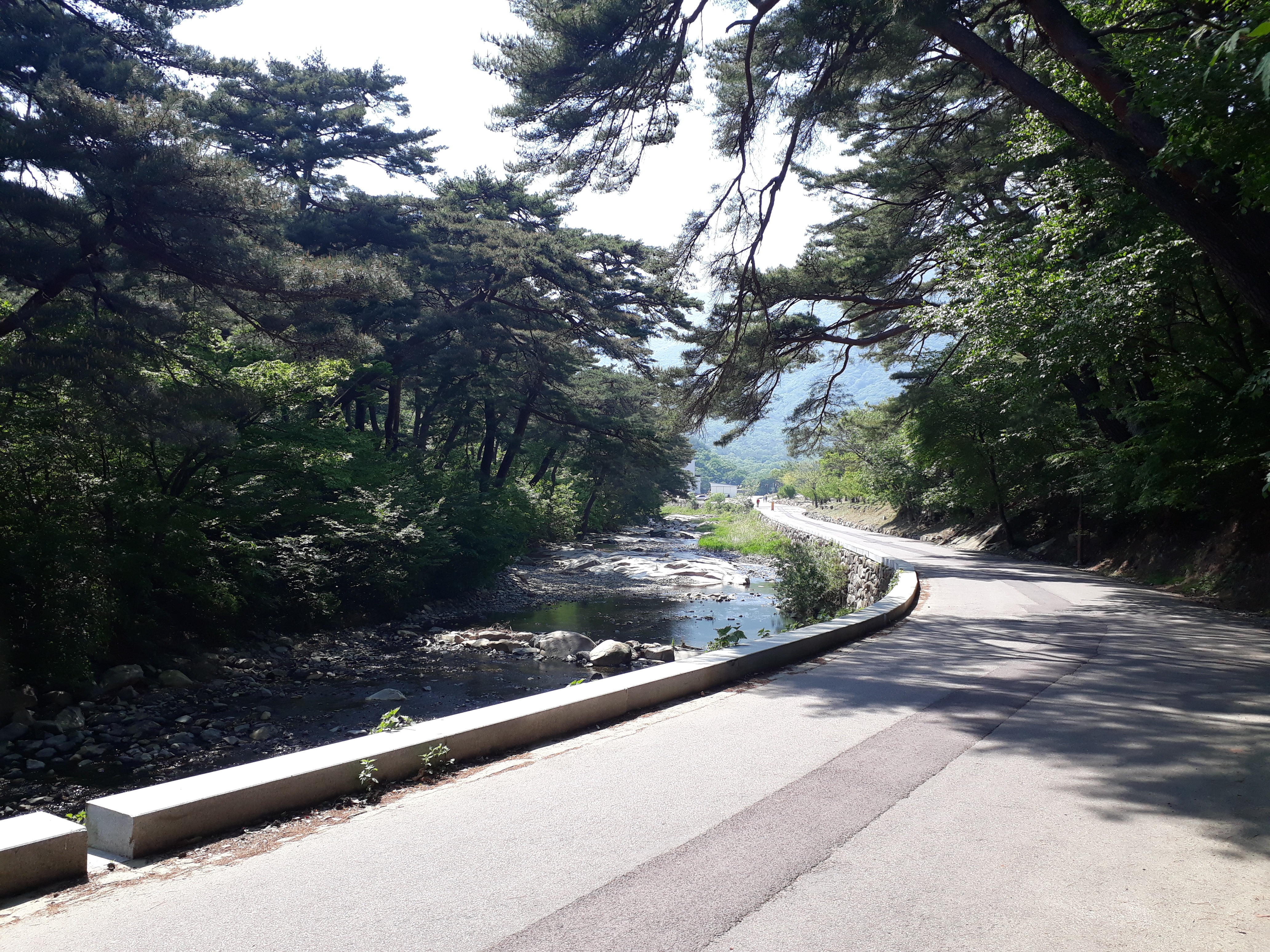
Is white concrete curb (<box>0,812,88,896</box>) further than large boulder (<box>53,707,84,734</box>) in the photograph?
No

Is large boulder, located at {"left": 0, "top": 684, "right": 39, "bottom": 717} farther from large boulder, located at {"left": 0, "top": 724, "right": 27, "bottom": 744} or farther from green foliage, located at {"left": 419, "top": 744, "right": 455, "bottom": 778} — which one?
green foliage, located at {"left": 419, "top": 744, "right": 455, "bottom": 778}

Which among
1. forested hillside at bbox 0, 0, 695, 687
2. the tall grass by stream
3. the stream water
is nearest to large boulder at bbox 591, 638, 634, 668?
the stream water

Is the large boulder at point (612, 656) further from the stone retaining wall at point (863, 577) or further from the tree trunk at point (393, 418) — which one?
the tree trunk at point (393, 418)

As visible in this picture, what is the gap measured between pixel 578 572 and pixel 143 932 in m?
29.4

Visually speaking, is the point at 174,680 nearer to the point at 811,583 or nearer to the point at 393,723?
the point at 393,723

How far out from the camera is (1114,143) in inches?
362

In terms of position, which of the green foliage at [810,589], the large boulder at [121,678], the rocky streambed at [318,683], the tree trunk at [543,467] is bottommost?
the rocky streambed at [318,683]

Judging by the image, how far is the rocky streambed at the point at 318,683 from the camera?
935 cm

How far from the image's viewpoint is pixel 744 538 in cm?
5097

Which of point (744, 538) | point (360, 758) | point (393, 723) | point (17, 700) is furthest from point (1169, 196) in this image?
point (744, 538)

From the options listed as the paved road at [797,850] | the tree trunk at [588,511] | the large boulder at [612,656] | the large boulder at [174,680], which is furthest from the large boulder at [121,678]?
the tree trunk at [588,511]

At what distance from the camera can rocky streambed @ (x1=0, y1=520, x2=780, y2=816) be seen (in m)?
9.35

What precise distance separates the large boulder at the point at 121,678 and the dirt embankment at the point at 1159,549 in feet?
59.1

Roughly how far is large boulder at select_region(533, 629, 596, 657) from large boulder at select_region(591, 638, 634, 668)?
33.7 inches
